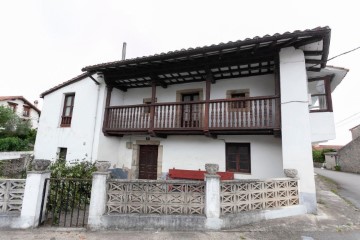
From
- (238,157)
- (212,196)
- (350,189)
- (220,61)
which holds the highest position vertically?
(220,61)

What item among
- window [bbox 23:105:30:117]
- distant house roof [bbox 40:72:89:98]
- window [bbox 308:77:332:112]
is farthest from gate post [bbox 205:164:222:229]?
window [bbox 23:105:30:117]

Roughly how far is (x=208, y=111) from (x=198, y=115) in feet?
1.86

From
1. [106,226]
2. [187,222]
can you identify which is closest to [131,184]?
[106,226]

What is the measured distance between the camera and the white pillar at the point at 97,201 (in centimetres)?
437

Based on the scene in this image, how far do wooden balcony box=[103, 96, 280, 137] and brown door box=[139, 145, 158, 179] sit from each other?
48.8 inches

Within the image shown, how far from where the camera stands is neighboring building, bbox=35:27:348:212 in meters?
6.03

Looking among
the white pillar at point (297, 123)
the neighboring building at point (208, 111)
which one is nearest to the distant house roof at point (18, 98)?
the neighboring building at point (208, 111)

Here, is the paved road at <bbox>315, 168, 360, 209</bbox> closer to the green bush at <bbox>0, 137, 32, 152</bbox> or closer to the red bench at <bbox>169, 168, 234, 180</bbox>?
the red bench at <bbox>169, 168, 234, 180</bbox>

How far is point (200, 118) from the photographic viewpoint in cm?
751

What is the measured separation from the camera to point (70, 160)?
8.96 meters

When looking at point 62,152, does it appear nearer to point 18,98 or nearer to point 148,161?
point 148,161

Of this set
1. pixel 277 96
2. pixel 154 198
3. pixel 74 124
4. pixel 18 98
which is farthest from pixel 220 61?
pixel 18 98

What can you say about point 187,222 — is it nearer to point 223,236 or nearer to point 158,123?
point 223,236

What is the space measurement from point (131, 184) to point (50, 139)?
24.6 feet
